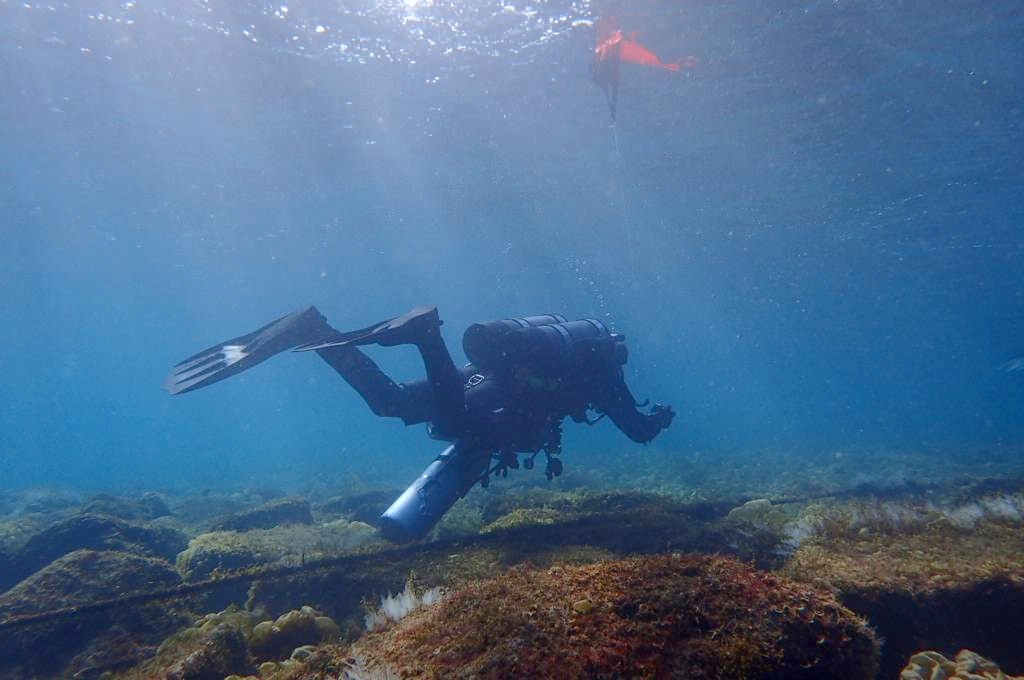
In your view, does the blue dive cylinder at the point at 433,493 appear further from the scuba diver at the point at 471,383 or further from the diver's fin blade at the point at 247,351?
the diver's fin blade at the point at 247,351

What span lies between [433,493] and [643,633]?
160 inches

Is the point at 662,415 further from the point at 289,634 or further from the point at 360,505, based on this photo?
the point at 360,505

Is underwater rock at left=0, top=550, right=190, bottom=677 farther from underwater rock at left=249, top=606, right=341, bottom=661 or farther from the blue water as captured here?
the blue water

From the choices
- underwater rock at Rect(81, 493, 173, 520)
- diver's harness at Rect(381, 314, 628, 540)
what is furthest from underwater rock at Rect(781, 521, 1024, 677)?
underwater rock at Rect(81, 493, 173, 520)

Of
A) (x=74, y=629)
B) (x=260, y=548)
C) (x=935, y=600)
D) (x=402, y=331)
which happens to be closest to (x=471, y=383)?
(x=402, y=331)

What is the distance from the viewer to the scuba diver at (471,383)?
251 inches

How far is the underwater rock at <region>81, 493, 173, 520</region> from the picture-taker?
48.8 ft

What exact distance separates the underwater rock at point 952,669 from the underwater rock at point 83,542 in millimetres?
10692

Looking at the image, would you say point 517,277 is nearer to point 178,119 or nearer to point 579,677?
point 178,119

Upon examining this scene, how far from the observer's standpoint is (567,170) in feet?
88.7

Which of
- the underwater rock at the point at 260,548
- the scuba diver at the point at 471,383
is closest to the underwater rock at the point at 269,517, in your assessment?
the underwater rock at the point at 260,548

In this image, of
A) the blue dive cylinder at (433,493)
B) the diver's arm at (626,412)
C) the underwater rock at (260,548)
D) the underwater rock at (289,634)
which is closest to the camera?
the underwater rock at (289,634)

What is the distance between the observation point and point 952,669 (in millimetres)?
2996

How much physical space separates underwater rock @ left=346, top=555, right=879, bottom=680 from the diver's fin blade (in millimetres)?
5046
